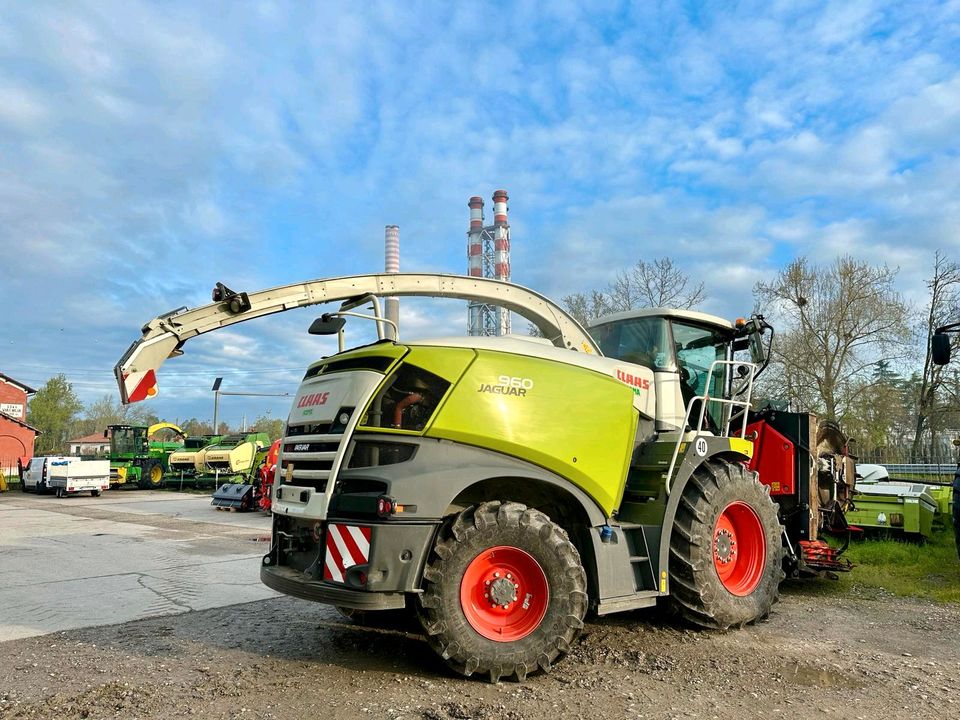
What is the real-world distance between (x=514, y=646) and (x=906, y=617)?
4.10 metres

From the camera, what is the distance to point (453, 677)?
14.9 feet

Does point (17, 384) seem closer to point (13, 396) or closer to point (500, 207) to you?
point (13, 396)

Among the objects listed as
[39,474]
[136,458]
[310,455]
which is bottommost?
[39,474]

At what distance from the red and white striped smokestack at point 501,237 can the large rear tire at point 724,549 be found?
51.2m

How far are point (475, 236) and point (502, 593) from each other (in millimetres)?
57841

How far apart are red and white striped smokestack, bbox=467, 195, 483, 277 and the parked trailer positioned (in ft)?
Answer: 123

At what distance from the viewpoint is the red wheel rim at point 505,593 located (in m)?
4.48

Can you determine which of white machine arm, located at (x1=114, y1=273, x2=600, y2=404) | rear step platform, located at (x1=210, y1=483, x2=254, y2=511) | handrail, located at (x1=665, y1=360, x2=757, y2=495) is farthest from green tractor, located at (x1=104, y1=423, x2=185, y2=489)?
handrail, located at (x1=665, y1=360, x2=757, y2=495)

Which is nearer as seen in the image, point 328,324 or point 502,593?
point 502,593

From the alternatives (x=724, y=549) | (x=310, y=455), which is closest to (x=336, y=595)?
(x=310, y=455)

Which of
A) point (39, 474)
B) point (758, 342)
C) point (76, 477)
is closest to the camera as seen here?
point (758, 342)

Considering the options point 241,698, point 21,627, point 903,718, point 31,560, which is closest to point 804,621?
point 903,718

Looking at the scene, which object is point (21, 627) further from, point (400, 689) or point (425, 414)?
point (425, 414)

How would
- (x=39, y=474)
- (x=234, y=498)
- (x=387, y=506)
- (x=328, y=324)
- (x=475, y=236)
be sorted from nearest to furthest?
(x=387, y=506) < (x=328, y=324) < (x=234, y=498) < (x=39, y=474) < (x=475, y=236)
